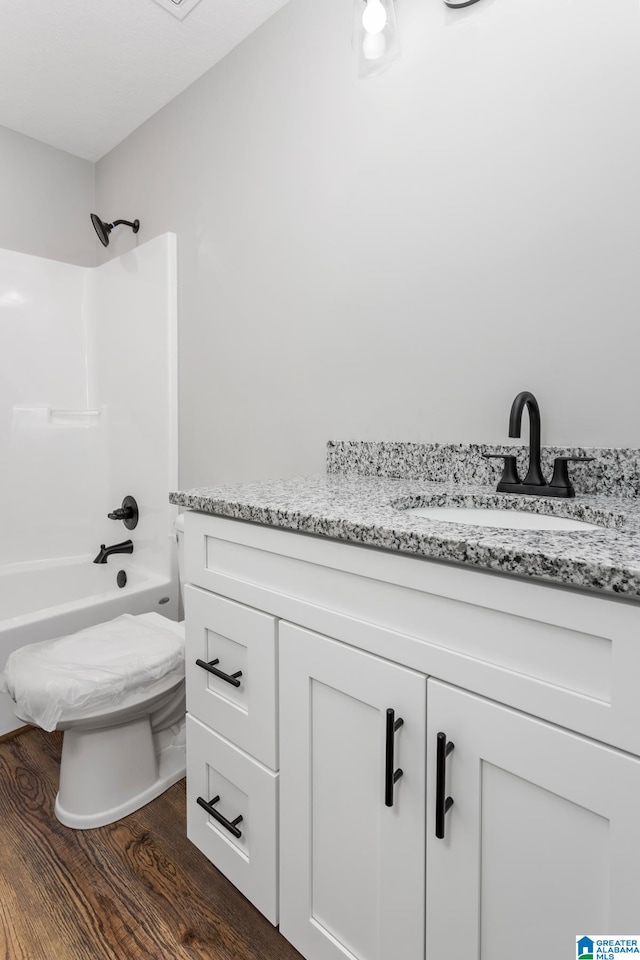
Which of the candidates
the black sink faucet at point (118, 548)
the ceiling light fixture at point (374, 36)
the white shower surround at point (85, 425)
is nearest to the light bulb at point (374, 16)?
the ceiling light fixture at point (374, 36)

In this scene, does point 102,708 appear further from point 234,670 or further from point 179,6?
point 179,6

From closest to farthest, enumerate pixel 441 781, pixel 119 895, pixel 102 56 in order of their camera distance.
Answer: pixel 441 781 → pixel 119 895 → pixel 102 56

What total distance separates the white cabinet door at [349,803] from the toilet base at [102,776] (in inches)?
25.6

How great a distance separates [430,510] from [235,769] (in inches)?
26.2

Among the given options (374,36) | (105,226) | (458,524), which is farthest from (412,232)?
(105,226)

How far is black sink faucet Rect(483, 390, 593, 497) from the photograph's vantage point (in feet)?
3.41

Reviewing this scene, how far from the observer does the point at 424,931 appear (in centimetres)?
76

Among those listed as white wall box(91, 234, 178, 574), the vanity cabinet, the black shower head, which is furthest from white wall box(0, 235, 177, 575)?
the vanity cabinet

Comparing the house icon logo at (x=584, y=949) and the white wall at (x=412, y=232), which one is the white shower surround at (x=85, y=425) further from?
the house icon logo at (x=584, y=949)

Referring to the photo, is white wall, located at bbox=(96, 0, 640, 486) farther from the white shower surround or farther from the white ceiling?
the white shower surround

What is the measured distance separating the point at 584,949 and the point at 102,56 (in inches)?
104

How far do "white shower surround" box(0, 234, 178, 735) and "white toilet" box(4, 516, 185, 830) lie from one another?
53 cm

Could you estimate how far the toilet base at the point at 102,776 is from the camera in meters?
1.39

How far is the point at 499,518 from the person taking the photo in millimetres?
1068
